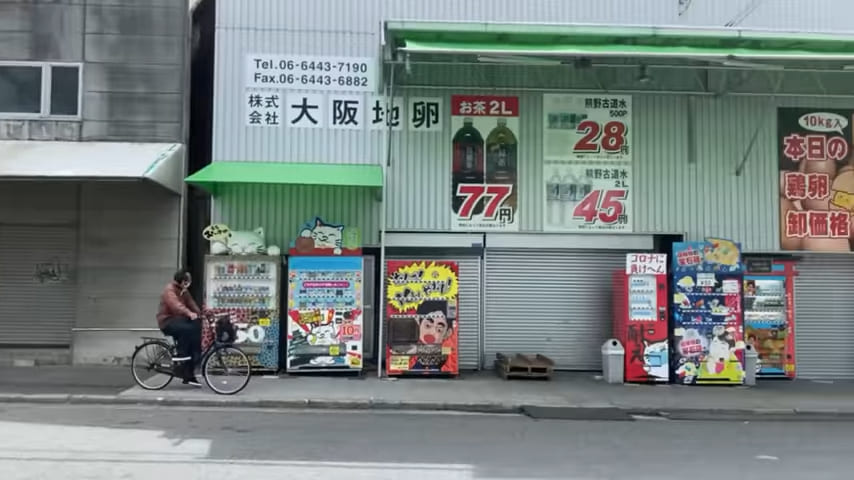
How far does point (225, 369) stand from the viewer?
36.8ft

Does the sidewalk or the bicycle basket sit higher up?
the bicycle basket

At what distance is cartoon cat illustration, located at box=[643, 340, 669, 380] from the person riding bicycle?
724 cm

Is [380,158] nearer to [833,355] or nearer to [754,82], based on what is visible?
[754,82]

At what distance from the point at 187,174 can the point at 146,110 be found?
1.39m


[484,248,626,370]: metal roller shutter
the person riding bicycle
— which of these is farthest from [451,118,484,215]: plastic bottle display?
the person riding bicycle

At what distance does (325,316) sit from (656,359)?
18.4 ft

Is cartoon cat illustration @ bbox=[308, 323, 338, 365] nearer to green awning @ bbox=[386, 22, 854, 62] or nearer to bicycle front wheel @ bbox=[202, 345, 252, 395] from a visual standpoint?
bicycle front wheel @ bbox=[202, 345, 252, 395]

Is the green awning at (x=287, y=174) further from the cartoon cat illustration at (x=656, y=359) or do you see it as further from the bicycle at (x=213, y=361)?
the cartoon cat illustration at (x=656, y=359)

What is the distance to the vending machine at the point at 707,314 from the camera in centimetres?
1289

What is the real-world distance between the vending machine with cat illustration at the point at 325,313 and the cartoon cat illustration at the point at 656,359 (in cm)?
481

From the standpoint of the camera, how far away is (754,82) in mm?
14500

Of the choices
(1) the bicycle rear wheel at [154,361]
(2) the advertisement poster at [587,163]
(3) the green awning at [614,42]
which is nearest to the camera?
(1) the bicycle rear wheel at [154,361]

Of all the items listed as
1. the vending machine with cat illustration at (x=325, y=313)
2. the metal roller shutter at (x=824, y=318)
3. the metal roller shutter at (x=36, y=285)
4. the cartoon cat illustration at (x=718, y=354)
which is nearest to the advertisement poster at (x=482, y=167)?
the vending machine with cat illustration at (x=325, y=313)

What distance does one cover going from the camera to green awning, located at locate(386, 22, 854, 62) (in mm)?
11805
